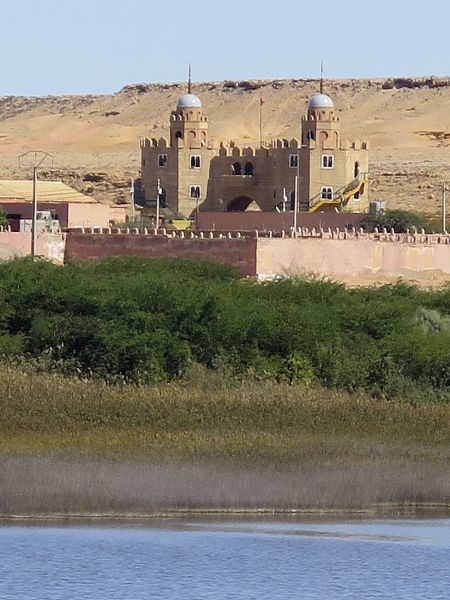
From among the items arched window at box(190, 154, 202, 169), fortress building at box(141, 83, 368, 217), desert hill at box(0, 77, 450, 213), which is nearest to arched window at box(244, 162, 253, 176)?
fortress building at box(141, 83, 368, 217)

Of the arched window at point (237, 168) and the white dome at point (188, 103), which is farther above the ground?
the white dome at point (188, 103)

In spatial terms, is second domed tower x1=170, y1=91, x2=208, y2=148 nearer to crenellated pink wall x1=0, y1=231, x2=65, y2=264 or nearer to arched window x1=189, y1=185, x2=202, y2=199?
arched window x1=189, y1=185, x2=202, y2=199

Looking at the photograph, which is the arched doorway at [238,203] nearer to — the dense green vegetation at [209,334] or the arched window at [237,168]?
the arched window at [237,168]

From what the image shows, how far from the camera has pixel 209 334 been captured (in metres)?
31.2

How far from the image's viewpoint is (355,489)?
72.5 feet

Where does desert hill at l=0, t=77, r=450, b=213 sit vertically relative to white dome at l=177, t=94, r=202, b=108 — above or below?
above

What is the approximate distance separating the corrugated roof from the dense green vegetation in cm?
2730

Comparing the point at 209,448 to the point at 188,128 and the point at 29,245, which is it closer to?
the point at 29,245

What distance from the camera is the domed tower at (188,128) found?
74062mm

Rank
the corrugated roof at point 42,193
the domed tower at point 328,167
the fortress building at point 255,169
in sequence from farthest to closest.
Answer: the fortress building at point 255,169 → the domed tower at point 328,167 → the corrugated roof at point 42,193

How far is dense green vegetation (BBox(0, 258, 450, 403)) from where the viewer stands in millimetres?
29781

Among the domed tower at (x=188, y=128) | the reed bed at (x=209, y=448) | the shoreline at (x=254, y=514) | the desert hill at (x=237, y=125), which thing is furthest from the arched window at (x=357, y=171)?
the shoreline at (x=254, y=514)

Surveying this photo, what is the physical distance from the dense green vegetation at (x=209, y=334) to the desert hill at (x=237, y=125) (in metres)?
47.7

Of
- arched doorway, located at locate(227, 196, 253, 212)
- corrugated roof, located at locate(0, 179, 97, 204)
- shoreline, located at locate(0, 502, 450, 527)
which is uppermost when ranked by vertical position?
arched doorway, located at locate(227, 196, 253, 212)
